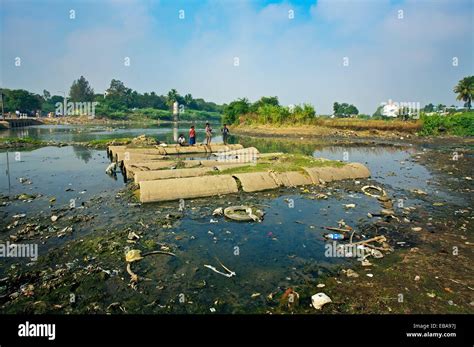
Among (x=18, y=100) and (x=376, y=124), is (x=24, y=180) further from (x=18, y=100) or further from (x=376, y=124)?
(x=18, y=100)

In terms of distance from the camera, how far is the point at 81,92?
102 metres

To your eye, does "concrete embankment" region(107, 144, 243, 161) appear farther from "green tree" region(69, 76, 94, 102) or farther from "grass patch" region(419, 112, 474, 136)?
"green tree" region(69, 76, 94, 102)

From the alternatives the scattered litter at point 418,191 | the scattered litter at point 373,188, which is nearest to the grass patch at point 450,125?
the scattered litter at point 418,191

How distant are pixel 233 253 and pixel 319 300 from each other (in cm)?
181

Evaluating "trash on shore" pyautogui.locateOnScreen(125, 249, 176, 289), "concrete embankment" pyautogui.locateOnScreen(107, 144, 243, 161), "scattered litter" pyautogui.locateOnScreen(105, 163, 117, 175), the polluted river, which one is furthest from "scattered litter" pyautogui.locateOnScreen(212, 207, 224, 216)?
"concrete embankment" pyautogui.locateOnScreen(107, 144, 243, 161)

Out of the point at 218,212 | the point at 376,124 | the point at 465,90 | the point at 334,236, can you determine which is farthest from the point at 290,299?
the point at 465,90

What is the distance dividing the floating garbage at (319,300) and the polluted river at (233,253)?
0.06 metres

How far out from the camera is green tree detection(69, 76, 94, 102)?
10111 cm

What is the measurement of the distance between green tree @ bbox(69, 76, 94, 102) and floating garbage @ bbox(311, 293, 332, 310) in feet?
380

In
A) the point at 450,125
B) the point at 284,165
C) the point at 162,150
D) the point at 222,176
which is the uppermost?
the point at 450,125

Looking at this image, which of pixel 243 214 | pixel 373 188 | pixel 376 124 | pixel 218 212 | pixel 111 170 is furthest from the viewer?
pixel 376 124

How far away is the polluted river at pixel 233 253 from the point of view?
3.55 metres

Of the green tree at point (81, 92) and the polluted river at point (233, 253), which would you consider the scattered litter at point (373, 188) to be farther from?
the green tree at point (81, 92)
